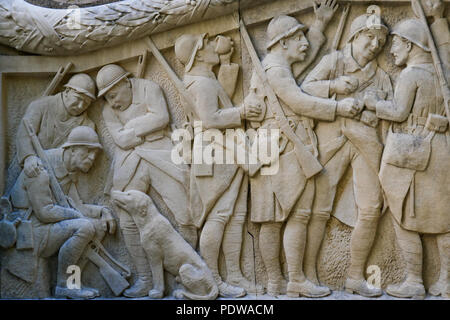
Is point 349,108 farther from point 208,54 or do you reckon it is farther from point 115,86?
point 115,86

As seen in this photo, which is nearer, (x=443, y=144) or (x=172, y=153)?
(x=443, y=144)

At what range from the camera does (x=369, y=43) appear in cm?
465

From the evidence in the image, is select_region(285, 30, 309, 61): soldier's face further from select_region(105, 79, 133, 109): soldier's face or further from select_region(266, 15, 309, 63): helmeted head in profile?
select_region(105, 79, 133, 109): soldier's face

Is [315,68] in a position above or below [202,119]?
above

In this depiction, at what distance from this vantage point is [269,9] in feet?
15.8

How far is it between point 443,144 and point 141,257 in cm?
233

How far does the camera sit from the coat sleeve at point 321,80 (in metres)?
4.70

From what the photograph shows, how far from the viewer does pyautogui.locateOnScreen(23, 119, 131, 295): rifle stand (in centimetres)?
487

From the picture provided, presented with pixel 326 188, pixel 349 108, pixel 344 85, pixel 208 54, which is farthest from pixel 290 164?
pixel 208 54

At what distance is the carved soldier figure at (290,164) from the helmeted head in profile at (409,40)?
1.58ft

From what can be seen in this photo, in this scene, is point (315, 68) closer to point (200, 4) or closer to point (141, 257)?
point (200, 4)

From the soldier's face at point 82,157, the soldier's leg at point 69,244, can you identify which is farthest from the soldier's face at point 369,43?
the soldier's leg at point 69,244
